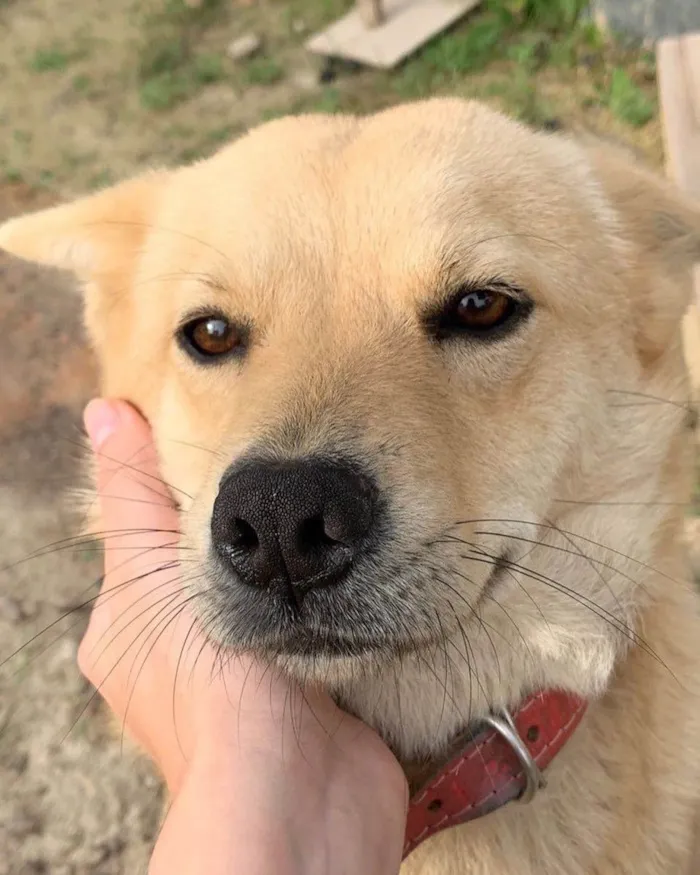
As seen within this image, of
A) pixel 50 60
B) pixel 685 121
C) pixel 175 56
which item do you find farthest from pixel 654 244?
pixel 50 60

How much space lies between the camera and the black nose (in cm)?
136

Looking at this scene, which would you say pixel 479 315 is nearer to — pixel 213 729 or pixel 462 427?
pixel 462 427

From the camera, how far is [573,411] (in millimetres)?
1849

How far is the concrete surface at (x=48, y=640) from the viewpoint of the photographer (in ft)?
9.29

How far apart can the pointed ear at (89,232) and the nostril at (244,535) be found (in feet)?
3.84

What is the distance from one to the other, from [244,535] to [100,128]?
4479mm

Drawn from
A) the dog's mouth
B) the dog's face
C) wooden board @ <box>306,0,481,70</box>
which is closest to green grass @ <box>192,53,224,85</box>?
wooden board @ <box>306,0,481,70</box>

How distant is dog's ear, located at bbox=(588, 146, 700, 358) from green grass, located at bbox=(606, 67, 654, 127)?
101 inches

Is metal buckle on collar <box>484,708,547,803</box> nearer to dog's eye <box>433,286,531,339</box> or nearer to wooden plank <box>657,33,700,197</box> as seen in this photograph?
dog's eye <box>433,286,531,339</box>

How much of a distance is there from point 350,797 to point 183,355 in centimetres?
107

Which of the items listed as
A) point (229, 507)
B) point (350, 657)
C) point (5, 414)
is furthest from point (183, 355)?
point (5, 414)

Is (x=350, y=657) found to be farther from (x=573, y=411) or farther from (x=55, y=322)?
(x=55, y=322)

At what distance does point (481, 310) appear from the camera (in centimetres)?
179

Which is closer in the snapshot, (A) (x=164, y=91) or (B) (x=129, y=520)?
(B) (x=129, y=520)
